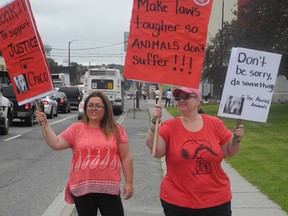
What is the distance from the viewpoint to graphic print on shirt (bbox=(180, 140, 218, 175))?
11.9 ft

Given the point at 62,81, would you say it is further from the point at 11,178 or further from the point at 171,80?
the point at 171,80

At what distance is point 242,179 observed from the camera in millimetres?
8586

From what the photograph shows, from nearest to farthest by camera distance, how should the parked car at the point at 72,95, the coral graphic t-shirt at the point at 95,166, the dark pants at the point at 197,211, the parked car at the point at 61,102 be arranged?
the dark pants at the point at 197,211 < the coral graphic t-shirt at the point at 95,166 < the parked car at the point at 61,102 < the parked car at the point at 72,95

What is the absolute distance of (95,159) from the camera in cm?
392

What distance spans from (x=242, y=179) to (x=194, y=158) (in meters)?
5.23

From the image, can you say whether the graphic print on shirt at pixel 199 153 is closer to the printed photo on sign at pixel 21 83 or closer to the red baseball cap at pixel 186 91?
the red baseball cap at pixel 186 91

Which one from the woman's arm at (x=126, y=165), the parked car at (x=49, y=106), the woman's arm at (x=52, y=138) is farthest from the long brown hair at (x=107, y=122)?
the parked car at (x=49, y=106)

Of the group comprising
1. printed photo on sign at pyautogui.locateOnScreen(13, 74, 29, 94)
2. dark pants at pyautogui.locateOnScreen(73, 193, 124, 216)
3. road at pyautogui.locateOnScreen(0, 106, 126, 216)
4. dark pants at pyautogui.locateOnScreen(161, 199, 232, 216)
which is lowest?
road at pyautogui.locateOnScreen(0, 106, 126, 216)

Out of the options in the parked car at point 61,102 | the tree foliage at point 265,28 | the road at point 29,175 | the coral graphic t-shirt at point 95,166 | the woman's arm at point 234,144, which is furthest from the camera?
the parked car at point 61,102

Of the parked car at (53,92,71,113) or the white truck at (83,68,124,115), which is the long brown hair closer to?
the white truck at (83,68,124,115)

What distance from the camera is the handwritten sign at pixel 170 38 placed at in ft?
13.1

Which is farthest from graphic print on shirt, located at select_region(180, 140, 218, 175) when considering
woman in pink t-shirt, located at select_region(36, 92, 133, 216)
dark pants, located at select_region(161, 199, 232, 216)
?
woman in pink t-shirt, located at select_region(36, 92, 133, 216)

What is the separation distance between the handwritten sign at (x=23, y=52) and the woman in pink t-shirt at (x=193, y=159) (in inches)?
46.9

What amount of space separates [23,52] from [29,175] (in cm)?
539
